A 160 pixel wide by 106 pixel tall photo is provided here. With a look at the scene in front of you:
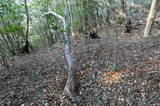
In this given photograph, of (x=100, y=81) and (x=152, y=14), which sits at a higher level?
(x=152, y=14)

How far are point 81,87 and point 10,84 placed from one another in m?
2.47

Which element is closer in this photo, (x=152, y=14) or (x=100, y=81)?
(x=100, y=81)

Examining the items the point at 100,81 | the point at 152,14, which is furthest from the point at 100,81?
the point at 152,14

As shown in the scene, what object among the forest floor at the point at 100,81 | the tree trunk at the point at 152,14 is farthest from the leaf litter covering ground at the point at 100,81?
the tree trunk at the point at 152,14

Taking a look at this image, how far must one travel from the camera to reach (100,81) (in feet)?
14.0

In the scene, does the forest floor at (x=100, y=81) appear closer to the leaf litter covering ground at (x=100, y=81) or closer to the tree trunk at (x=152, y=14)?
the leaf litter covering ground at (x=100, y=81)

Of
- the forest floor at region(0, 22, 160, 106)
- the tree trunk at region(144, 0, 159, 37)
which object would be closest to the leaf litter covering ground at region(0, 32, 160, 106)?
the forest floor at region(0, 22, 160, 106)

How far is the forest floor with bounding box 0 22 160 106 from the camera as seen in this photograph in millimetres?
3664

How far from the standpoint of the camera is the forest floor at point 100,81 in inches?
144

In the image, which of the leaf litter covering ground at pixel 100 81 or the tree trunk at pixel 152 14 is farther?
the tree trunk at pixel 152 14

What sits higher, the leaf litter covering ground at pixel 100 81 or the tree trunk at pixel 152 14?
the tree trunk at pixel 152 14

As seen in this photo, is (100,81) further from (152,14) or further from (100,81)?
(152,14)

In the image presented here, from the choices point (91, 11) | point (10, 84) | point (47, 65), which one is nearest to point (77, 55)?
point (47, 65)

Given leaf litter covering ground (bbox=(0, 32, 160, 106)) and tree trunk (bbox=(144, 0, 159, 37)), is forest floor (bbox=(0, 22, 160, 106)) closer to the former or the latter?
leaf litter covering ground (bbox=(0, 32, 160, 106))
